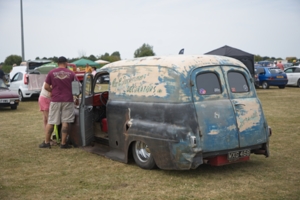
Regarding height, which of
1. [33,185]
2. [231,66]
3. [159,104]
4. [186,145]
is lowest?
[33,185]

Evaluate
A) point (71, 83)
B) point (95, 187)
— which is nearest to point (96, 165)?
point (95, 187)

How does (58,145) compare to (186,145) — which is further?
(58,145)

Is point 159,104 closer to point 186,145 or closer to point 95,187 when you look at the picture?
point 186,145

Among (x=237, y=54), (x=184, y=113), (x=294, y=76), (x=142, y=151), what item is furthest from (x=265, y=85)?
(x=184, y=113)

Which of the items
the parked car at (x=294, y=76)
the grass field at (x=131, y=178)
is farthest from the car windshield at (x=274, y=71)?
the grass field at (x=131, y=178)

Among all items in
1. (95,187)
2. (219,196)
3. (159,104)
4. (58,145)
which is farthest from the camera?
(58,145)

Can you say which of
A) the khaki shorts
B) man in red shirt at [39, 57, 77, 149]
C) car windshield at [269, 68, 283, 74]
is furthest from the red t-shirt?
car windshield at [269, 68, 283, 74]

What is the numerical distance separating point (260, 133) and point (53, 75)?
167 inches

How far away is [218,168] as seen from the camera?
6875mm

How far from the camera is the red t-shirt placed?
27.4 ft

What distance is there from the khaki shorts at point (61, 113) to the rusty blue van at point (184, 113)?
4.24ft

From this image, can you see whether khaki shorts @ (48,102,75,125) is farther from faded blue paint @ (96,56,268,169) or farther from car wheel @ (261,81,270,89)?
car wheel @ (261,81,270,89)

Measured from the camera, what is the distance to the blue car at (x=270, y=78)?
82.2 ft

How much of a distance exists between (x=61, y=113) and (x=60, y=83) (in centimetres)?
63
